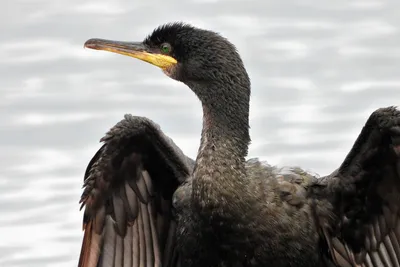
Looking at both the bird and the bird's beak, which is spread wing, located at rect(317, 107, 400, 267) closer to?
the bird

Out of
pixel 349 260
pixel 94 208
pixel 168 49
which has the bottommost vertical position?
pixel 349 260

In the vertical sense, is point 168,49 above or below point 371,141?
above

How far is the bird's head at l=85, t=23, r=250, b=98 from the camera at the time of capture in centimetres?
1134

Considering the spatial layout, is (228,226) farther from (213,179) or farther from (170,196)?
(170,196)

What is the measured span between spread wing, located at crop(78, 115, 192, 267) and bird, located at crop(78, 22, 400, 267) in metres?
0.01

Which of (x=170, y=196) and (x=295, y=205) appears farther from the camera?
(x=170, y=196)

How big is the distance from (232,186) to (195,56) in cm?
99

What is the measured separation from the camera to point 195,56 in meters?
11.4

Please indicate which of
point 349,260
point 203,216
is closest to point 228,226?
point 203,216

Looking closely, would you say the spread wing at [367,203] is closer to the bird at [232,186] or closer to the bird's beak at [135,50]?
the bird at [232,186]

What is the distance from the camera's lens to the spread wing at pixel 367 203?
11203 millimetres

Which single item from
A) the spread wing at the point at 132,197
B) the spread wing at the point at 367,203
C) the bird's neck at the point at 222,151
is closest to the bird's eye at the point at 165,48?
the bird's neck at the point at 222,151

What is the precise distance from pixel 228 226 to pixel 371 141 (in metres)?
1.17

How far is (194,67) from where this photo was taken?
1138 cm
